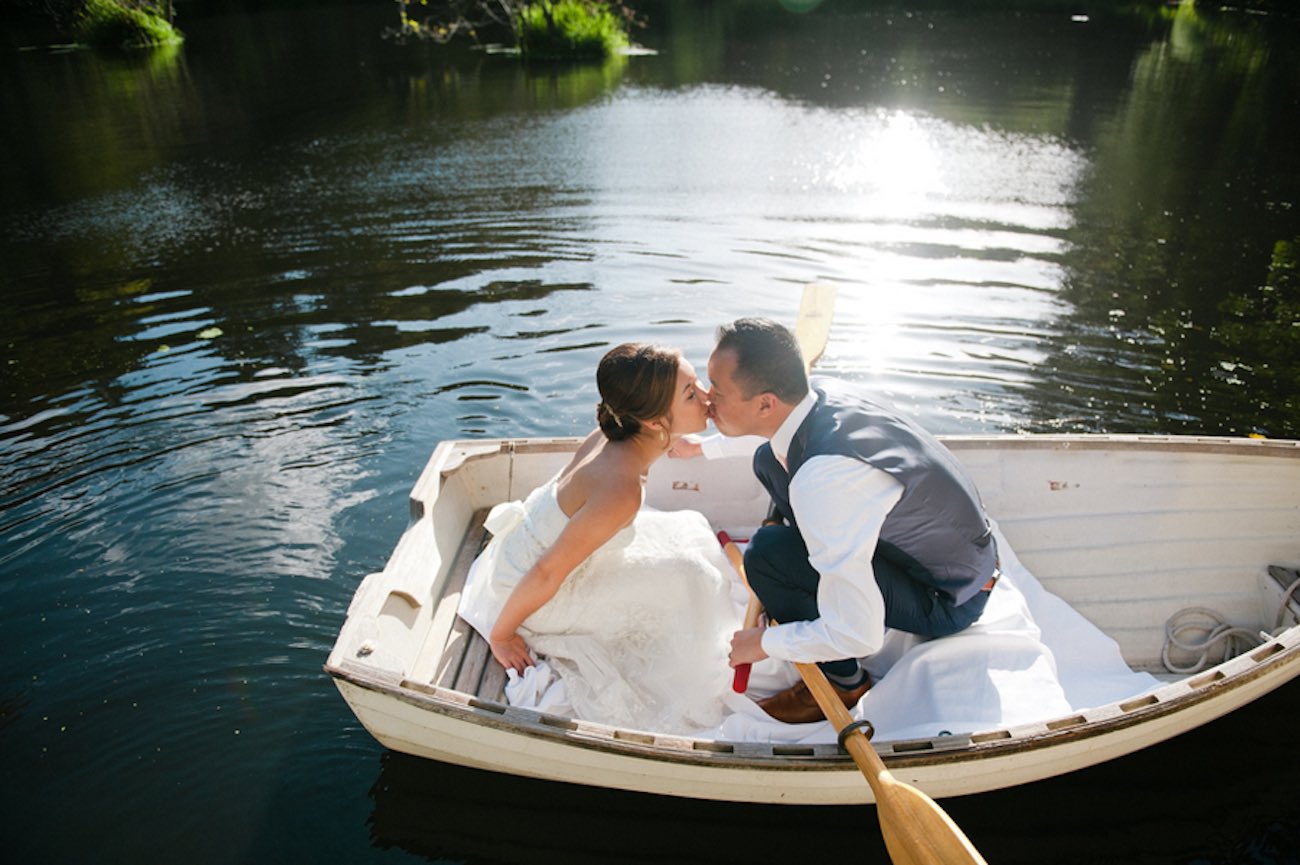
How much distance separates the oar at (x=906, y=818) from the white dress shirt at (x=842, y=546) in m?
0.29

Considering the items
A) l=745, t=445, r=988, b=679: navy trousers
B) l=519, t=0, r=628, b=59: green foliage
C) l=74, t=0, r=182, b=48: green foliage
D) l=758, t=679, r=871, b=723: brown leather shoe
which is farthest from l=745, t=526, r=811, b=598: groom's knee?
l=74, t=0, r=182, b=48: green foliage

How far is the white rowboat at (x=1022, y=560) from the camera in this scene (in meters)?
2.76

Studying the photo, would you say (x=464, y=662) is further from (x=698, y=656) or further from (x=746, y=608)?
(x=746, y=608)

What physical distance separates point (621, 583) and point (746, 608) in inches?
27.7

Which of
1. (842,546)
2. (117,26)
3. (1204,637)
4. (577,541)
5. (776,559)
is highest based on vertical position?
(117,26)

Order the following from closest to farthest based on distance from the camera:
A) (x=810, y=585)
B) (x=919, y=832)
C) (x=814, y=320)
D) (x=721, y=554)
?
(x=919, y=832), (x=810, y=585), (x=721, y=554), (x=814, y=320)

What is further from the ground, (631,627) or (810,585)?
(810,585)

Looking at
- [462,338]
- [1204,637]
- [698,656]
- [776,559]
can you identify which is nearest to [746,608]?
[698,656]

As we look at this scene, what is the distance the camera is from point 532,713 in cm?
279

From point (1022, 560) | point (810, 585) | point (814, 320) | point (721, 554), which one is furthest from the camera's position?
point (814, 320)

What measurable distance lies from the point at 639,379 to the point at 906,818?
1.63 m

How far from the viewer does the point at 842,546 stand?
8.41ft

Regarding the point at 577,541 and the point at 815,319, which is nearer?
the point at 577,541

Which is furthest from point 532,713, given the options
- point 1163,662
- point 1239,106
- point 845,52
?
point 845,52
